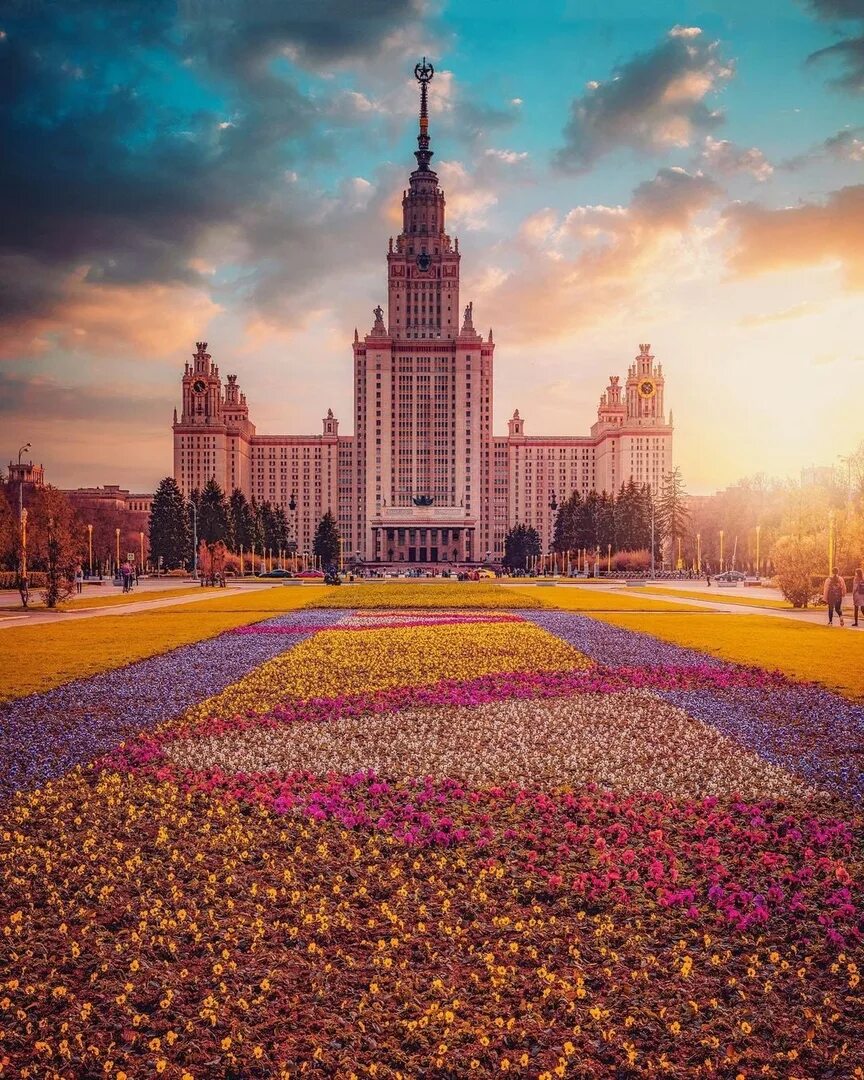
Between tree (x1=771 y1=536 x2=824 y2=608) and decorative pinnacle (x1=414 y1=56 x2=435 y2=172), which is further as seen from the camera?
decorative pinnacle (x1=414 y1=56 x2=435 y2=172)

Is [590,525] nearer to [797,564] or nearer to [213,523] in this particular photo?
[213,523]

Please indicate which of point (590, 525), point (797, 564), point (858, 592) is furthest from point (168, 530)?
point (858, 592)

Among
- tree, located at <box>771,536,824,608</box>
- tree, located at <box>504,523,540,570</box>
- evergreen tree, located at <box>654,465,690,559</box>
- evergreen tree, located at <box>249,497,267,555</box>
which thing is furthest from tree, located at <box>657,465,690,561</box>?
tree, located at <box>771,536,824,608</box>

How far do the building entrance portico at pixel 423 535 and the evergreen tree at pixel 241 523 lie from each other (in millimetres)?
53460

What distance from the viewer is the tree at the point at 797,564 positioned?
36.3 m

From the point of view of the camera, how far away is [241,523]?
4377 inches

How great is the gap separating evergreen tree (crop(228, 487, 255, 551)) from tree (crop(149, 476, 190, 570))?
9.71m

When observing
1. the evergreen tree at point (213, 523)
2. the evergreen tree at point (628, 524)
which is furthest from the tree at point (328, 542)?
the evergreen tree at point (628, 524)

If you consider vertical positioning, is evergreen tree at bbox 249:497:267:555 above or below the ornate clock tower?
below

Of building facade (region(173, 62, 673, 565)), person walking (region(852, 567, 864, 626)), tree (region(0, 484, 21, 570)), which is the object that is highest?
building facade (region(173, 62, 673, 565))

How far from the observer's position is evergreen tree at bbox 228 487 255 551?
355 feet

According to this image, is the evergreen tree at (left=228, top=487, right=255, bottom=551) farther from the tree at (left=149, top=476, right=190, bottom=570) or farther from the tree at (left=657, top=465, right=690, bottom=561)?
the tree at (left=657, top=465, right=690, bottom=561)

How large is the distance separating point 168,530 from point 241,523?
1608 cm

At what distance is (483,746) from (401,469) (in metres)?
174
